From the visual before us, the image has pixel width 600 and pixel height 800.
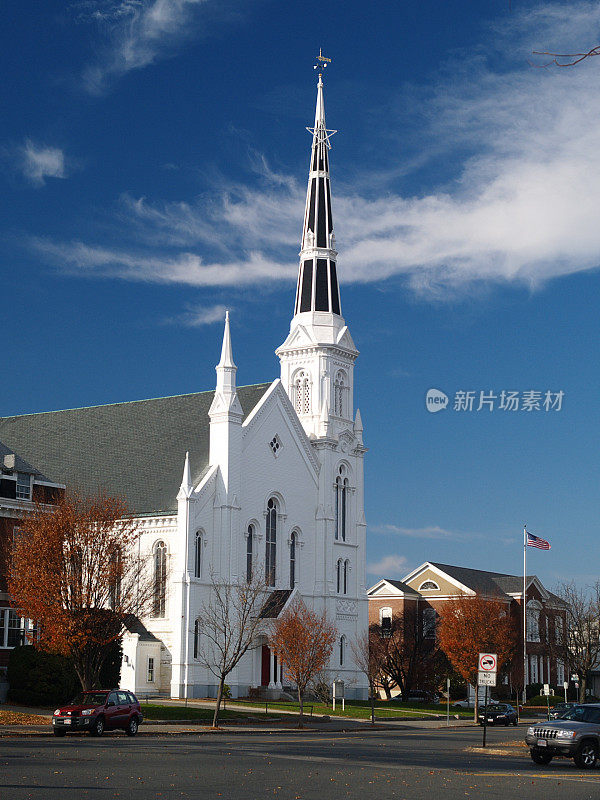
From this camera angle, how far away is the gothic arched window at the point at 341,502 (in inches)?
2805

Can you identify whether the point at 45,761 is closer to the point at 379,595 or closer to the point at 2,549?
the point at 2,549

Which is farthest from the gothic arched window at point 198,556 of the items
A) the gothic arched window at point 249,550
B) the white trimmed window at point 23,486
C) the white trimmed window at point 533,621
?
the white trimmed window at point 533,621

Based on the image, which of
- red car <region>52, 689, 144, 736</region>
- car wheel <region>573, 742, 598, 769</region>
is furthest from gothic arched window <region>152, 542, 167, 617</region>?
car wheel <region>573, 742, 598, 769</region>

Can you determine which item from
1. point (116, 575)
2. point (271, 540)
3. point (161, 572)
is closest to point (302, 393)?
point (271, 540)

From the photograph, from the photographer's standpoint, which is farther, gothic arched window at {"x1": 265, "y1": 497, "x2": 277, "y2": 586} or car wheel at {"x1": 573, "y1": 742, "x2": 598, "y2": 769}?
gothic arched window at {"x1": 265, "y1": 497, "x2": 277, "y2": 586}

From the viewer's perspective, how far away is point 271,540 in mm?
66062

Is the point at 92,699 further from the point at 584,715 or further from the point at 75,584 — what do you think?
the point at 584,715

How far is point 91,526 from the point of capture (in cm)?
4272

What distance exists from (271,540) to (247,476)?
188 inches

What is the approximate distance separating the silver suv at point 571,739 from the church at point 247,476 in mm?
33238

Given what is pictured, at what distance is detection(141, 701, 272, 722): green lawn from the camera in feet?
144

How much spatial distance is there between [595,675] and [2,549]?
72.3m

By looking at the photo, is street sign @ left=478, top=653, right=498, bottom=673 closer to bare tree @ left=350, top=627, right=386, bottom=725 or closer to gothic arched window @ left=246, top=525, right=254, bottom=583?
bare tree @ left=350, top=627, right=386, bottom=725

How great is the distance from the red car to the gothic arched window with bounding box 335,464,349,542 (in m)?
36.7
